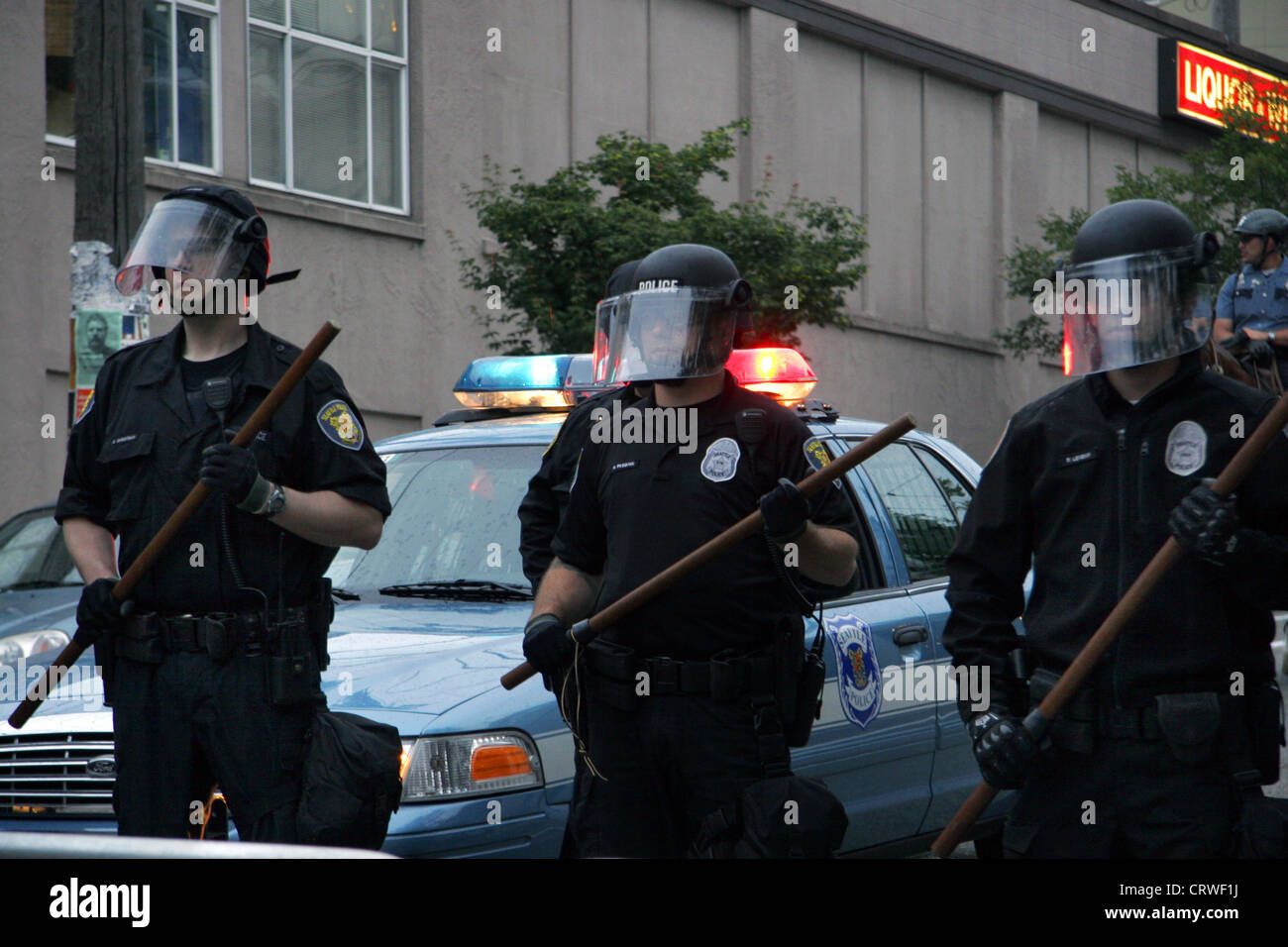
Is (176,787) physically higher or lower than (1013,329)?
lower

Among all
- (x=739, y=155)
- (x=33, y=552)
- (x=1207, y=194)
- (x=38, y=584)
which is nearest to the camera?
(x=38, y=584)

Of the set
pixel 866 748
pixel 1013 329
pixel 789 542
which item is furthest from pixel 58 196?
pixel 1013 329

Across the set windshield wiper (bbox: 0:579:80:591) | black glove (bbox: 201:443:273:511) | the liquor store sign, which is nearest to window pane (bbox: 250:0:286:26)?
windshield wiper (bbox: 0:579:80:591)

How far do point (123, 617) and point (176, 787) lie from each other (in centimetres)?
39

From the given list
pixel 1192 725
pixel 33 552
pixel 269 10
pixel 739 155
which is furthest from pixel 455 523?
pixel 739 155

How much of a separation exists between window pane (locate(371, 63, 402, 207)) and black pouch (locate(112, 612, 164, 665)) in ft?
42.0

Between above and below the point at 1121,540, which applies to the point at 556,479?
above

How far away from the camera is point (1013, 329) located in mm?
24438

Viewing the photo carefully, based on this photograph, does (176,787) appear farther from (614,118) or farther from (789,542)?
(614,118)

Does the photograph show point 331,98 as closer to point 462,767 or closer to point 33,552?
point 33,552

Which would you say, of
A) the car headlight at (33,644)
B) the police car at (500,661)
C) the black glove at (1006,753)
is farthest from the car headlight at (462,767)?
the car headlight at (33,644)

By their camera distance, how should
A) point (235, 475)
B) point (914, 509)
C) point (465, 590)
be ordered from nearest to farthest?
point (235, 475) < point (465, 590) < point (914, 509)

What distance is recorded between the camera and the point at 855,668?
527cm

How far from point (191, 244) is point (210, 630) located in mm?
887
